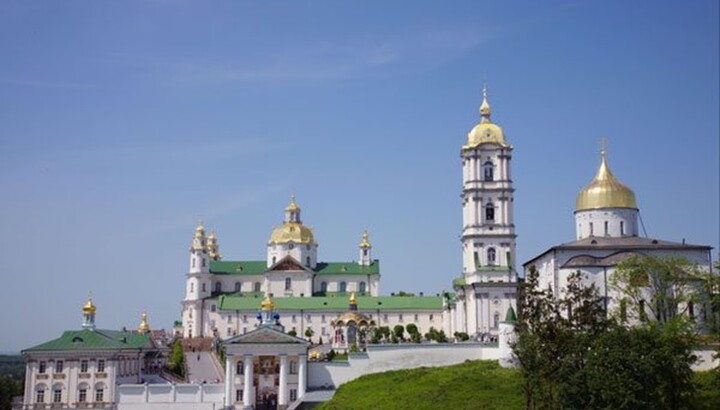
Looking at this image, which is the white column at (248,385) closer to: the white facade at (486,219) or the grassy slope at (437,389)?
the grassy slope at (437,389)

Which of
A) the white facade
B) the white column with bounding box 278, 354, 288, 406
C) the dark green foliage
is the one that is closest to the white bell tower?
the white facade

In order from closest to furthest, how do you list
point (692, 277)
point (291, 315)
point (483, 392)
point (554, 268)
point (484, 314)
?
1. point (483, 392)
2. point (692, 277)
3. point (554, 268)
4. point (484, 314)
5. point (291, 315)

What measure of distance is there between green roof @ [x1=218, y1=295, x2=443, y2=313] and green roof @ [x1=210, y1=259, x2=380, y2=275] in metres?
6.53

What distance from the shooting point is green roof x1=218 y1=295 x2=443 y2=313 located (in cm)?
7269

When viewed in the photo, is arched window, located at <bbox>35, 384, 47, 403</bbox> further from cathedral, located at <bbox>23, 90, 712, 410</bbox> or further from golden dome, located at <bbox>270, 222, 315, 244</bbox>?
golden dome, located at <bbox>270, 222, 315, 244</bbox>

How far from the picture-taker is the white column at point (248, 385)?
4466 cm

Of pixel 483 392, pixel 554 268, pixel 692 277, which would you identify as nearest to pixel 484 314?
pixel 554 268

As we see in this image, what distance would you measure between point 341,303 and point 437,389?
3767 centimetres

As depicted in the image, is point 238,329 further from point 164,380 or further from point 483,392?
point 483,392

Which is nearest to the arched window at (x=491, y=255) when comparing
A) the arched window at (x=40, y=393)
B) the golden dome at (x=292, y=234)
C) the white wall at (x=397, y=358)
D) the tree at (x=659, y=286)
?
the white wall at (x=397, y=358)

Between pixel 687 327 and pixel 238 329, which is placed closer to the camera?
pixel 687 327

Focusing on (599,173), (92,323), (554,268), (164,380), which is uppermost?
(599,173)

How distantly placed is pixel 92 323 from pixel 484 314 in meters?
25.2

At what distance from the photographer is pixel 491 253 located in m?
59.3
